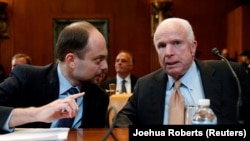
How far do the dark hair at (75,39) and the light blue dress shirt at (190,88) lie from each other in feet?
1.87

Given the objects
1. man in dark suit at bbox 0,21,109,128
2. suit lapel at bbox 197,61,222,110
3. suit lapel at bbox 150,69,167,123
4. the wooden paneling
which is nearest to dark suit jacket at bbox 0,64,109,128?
man in dark suit at bbox 0,21,109,128

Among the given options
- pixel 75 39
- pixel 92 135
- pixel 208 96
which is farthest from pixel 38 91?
pixel 208 96

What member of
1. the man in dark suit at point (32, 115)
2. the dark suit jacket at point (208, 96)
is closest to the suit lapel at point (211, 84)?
the dark suit jacket at point (208, 96)

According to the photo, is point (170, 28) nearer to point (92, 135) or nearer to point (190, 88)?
point (190, 88)

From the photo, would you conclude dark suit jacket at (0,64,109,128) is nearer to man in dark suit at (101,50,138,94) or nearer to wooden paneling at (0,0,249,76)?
man in dark suit at (101,50,138,94)

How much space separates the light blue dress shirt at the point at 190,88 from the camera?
7.77 feet

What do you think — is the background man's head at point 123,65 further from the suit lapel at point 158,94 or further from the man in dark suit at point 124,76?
the suit lapel at point 158,94

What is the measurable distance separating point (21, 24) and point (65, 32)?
→ 22.6 feet

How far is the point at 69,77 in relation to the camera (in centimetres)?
226

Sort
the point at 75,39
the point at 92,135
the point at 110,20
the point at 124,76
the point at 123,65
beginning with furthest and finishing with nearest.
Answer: the point at 110,20
the point at 123,65
the point at 124,76
the point at 75,39
the point at 92,135

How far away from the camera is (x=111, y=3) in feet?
29.2

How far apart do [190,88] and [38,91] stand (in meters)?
0.84

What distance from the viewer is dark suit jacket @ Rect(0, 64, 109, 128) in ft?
7.32

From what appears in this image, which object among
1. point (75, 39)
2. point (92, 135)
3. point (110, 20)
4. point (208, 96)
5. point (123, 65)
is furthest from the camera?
point (110, 20)
